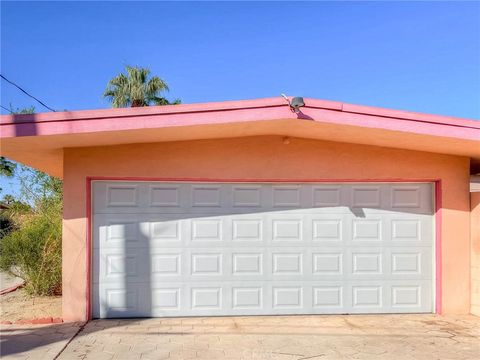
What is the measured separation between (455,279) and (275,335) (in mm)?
3386

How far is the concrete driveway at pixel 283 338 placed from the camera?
5320 millimetres

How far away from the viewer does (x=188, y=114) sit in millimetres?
5914

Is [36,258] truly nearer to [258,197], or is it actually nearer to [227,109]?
[258,197]

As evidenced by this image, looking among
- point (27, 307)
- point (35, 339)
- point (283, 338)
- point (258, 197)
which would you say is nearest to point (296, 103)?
point (258, 197)

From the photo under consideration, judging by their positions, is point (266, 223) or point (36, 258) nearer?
point (266, 223)

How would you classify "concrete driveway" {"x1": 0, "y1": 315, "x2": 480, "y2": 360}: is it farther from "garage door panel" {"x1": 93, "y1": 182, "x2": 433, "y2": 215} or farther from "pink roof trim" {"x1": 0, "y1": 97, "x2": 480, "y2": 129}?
"pink roof trim" {"x1": 0, "y1": 97, "x2": 480, "y2": 129}

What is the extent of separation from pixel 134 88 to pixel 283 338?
49.3ft

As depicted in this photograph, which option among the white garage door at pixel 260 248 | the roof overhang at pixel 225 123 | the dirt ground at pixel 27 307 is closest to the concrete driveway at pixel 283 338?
the white garage door at pixel 260 248

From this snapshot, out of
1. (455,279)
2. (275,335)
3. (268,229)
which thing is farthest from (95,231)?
(455,279)

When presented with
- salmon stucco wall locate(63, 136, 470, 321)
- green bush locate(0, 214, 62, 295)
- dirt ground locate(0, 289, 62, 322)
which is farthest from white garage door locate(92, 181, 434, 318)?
green bush locate(0, 214, 62, 295)

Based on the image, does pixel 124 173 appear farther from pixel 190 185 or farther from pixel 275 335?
pixel 275 335

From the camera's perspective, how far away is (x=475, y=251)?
24.0 ft

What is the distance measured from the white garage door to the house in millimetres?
17

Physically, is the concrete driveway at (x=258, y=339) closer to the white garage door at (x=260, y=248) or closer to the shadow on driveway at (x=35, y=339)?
the shadow on driveway at (x=35, y=339)
